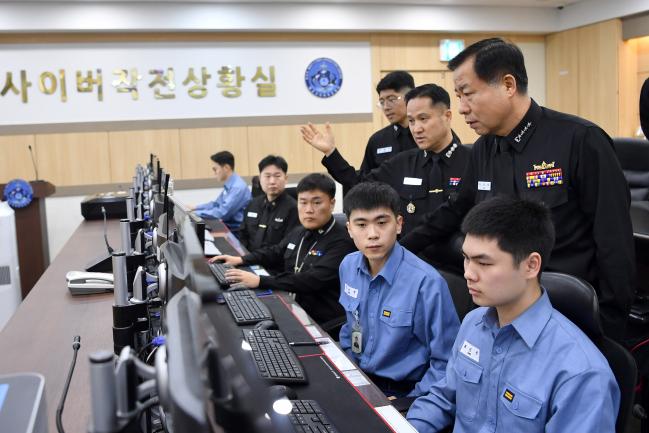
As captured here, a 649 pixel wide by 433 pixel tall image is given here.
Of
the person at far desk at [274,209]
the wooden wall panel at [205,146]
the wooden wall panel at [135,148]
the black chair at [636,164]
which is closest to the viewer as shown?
the person at far desk at [274,209]

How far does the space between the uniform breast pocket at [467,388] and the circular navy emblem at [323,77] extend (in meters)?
6.70

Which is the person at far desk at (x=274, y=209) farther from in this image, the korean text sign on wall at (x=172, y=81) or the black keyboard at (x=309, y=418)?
the korean text sign on wall at (x=172, y=81)

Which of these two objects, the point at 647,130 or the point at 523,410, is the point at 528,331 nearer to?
the point at 523,410

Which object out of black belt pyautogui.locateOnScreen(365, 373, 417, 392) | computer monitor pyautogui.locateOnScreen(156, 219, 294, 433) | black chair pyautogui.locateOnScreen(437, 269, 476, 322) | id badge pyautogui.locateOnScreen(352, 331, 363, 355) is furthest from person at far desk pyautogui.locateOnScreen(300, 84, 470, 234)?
computer monitor pyautogui.locateOnScreen(156, 219, 294, 433)

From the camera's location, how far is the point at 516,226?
4.58 feet

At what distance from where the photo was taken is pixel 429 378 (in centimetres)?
173

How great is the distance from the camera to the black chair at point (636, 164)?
14.4 ft

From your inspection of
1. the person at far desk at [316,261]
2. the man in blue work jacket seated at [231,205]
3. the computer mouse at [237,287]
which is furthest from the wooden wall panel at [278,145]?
the computer mouse at [237,287]

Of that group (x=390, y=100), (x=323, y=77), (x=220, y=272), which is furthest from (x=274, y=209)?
(x=323, y=77)

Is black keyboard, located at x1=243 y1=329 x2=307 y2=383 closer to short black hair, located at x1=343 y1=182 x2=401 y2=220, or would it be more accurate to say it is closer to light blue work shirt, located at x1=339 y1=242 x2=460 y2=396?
light blue work shirt, located at x1=339 y1=242 x2=460 y2=396

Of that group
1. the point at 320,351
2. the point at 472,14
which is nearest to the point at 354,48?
the point at 472,14

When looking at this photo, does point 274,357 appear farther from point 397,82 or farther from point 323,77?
point 323,77

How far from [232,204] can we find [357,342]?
3.92 m

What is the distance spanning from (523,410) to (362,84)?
23.3ft
